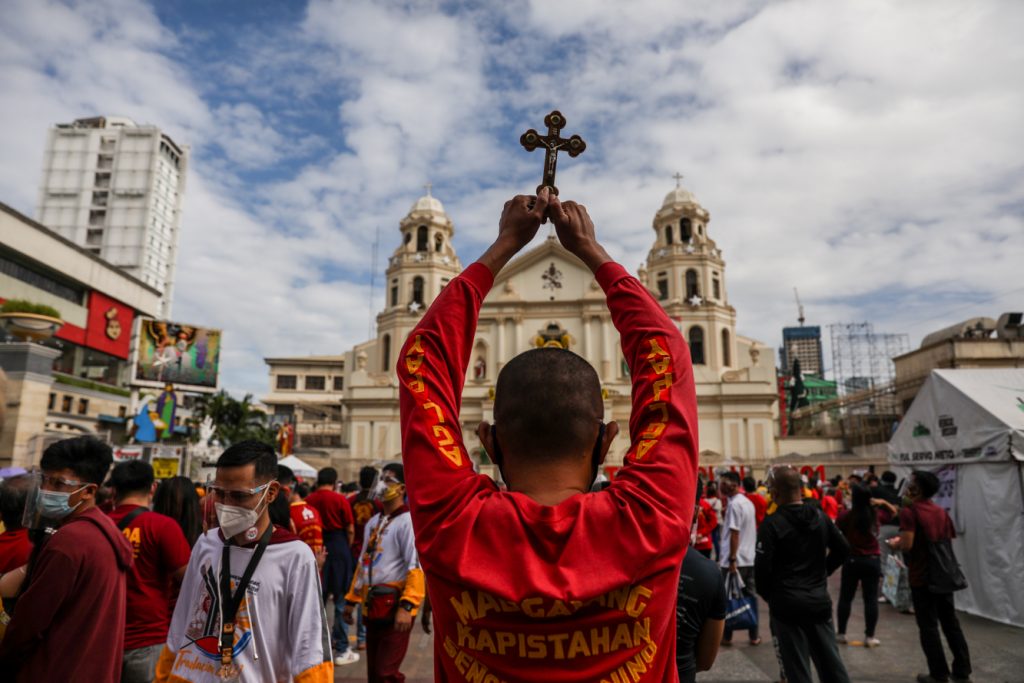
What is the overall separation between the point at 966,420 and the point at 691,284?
35124mm

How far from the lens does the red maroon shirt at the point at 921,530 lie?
20.1 ft

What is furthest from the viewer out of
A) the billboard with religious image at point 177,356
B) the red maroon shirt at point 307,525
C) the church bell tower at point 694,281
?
the church bell tower at point 694,281

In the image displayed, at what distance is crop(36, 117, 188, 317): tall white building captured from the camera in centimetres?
6206

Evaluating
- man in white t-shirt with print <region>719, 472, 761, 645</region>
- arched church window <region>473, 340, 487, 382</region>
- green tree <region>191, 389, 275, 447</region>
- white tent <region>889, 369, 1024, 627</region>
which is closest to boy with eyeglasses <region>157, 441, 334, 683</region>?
man in white t-shirt with print <region>719, 472, 761, 645</region>

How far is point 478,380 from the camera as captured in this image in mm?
42938

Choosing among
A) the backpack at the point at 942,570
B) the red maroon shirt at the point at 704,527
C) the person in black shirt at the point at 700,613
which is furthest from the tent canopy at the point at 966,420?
the person in black shirt at the point at 700,613

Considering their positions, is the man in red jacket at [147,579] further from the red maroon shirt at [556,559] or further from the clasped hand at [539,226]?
the clasped hand at [539,226]

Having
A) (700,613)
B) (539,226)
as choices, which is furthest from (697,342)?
(539,226)

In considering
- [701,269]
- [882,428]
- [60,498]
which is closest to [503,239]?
[60,498]

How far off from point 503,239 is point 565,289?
43.5 metres

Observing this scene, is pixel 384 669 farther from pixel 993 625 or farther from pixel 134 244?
pixel 134 244

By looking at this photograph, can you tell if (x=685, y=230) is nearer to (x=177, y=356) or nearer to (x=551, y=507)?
(x=177, y=356)

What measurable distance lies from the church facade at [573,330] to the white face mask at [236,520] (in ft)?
118

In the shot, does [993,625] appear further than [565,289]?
No
